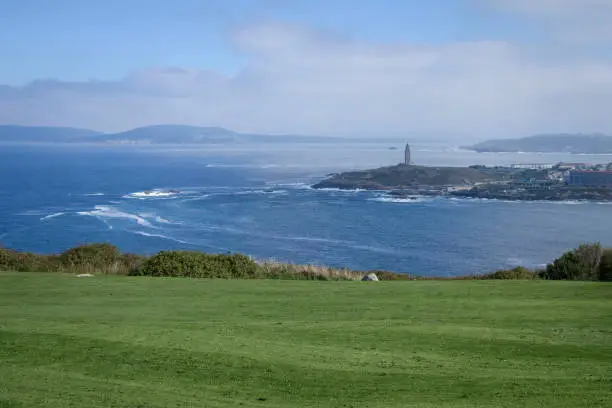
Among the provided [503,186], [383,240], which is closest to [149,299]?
[383,240]

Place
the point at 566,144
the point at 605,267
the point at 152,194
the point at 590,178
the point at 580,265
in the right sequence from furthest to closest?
1. the point at 566,144
2. the point at 590,178
3. the point at 152,194
4. the point at 605,267
5. the point at 580,265

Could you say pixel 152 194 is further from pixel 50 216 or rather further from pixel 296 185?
pixel 296 185

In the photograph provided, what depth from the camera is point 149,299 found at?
37.3 ft

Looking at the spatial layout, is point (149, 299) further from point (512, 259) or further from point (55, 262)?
point (512, 259)

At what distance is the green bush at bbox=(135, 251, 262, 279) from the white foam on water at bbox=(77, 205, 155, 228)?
37795mm

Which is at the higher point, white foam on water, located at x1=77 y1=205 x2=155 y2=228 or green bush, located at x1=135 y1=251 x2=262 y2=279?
green bush, located at x1=135 y1=251 x2=262 y2=279

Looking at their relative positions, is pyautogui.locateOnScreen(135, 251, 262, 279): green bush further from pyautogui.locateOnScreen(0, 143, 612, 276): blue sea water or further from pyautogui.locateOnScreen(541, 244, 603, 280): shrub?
pyautogui.locateOnScreen(0, 143, 612, 276): blue sea water

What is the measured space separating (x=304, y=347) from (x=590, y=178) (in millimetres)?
77807

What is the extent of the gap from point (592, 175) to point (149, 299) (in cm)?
7634

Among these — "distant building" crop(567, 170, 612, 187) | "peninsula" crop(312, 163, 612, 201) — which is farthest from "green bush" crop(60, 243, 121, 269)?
"distant building" crop(567, 170, 612, 187)

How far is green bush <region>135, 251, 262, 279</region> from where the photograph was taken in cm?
1666

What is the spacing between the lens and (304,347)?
795 centimetres

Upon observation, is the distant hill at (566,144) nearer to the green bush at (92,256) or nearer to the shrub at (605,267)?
the shrub at (605,267)

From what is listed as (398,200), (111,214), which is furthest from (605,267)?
(398,200)
